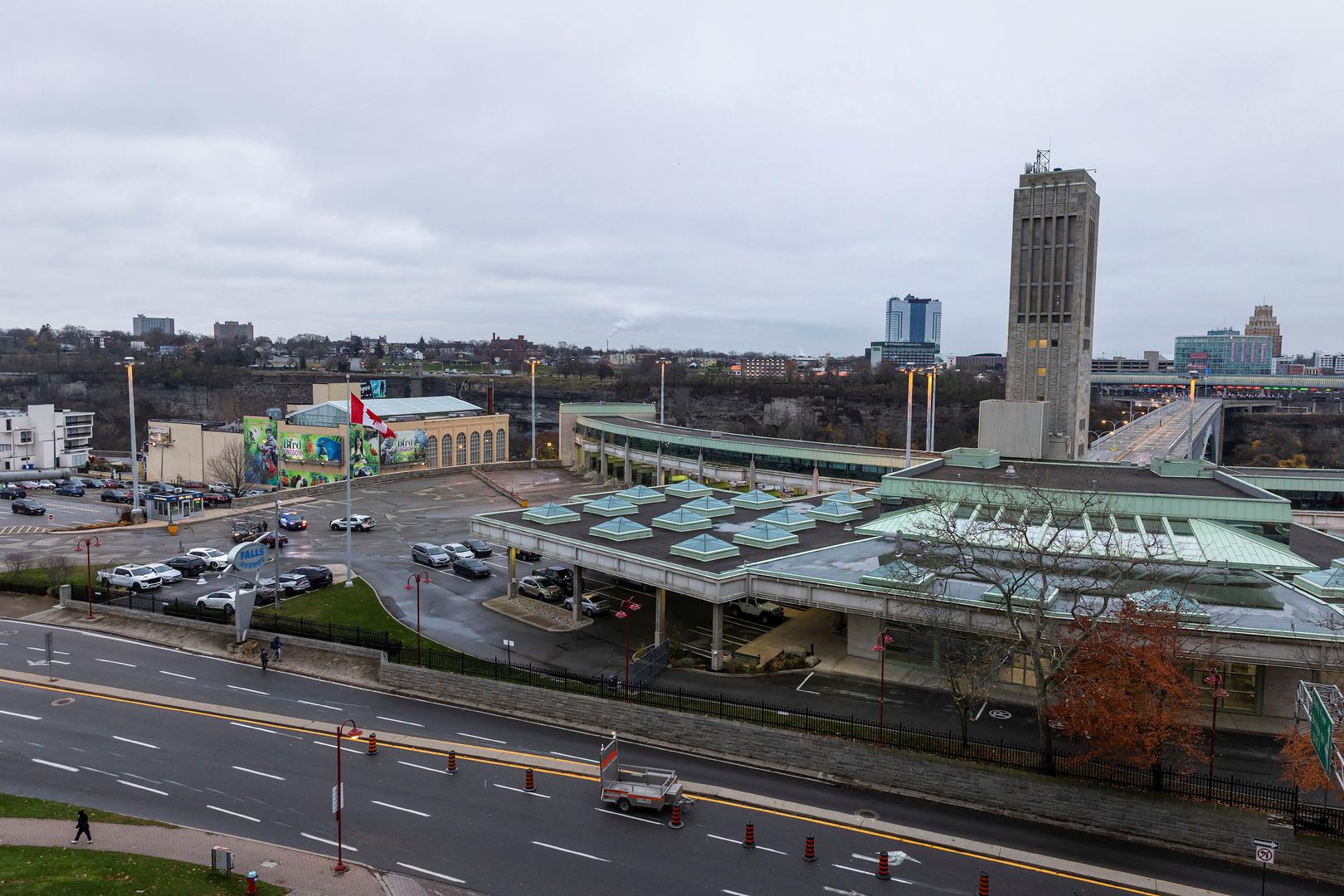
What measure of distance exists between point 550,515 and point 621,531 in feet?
19.0

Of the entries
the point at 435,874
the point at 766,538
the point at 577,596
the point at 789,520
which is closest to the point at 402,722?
the point at 435,874

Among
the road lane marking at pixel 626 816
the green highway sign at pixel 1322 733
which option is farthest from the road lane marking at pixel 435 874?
the green highway sign at pixel 1322 733

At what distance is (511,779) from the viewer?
29172 millimetres

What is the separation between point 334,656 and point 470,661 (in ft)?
24.4

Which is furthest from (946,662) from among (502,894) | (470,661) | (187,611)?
(187,611)

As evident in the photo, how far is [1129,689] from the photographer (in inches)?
1036

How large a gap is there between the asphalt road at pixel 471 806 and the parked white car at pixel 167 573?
16.4 metres

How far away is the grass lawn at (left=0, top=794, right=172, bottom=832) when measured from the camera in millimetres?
25672

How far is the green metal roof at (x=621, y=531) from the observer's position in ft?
145

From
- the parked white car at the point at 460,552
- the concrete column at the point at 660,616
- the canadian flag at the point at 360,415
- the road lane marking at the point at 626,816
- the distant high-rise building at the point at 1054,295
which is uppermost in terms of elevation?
the distant high-rise building at the point at 1054,295

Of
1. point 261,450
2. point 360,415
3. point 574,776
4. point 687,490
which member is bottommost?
point 574,776

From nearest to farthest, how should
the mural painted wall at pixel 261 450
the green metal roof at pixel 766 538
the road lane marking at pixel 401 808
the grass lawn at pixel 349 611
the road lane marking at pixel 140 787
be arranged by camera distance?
the road lane marking at pixel 401 808 < the road lane marking at pixel 140 787 < the green metal roof at pixel 766 538 < the grass lawn at pixel 349 611 < the mural painted wall at pixel 261 450

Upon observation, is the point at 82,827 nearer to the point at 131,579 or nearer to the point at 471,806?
the point at 471,806

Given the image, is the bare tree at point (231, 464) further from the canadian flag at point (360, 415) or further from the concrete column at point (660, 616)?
the concrete column at point (660, 616)
